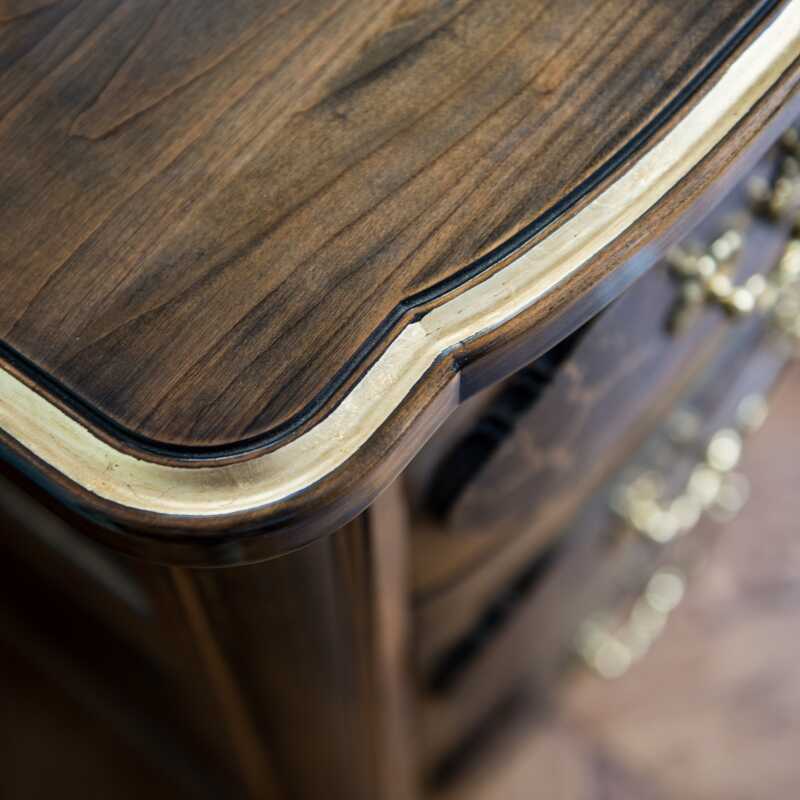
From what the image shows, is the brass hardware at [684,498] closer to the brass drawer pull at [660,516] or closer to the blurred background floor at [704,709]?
the brass drawer pull at [660,516]

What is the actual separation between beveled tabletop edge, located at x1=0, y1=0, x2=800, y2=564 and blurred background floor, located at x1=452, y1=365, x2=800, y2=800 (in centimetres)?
67

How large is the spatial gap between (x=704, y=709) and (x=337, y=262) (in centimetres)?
78

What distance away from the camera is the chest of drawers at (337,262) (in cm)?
30

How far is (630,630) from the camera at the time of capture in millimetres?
927

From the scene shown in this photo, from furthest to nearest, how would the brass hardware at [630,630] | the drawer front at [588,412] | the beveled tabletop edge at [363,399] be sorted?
the brass hardware at [630,630], the drawer front at [588,412], the beveled tabletop edge at [363,399]

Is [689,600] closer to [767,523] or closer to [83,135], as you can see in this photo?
[767,523]

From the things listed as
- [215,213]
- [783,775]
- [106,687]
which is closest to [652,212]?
[215,213]

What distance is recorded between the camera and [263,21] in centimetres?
37

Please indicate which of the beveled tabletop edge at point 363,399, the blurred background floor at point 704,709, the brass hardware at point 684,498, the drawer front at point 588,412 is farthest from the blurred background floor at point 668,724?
the beveled tabletop edge at point 363,399

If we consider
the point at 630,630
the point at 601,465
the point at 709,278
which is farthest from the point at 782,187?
the point at 630,630

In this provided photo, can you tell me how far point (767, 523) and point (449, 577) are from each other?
618 millimetres

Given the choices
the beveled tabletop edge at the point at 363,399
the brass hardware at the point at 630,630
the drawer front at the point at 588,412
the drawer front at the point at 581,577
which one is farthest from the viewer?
the brass hardware at the point at 630,630

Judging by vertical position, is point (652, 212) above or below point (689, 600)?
below

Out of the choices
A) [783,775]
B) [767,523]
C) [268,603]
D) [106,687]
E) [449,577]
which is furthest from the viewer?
[767,523]
